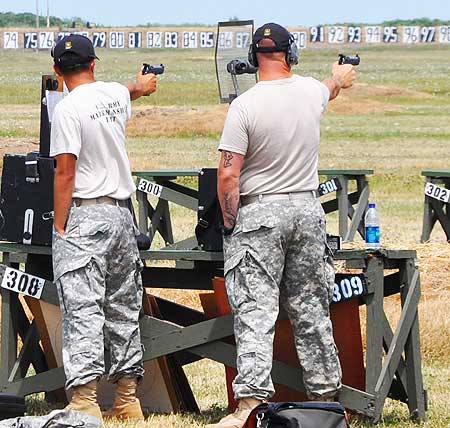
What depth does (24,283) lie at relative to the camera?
25.6 ft

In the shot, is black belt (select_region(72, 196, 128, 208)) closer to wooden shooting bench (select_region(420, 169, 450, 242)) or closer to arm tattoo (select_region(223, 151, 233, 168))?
arm tattoo (select_region(223, 151, 233, 168))

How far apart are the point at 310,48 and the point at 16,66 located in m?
34.4

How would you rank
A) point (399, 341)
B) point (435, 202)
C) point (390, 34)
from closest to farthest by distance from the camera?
point (399, 341), point (435, 202), point (390, 34)

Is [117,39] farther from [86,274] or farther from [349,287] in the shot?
[86,274]

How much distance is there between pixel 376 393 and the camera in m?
7.45

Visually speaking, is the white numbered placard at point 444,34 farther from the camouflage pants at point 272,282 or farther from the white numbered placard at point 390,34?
the camouflage pants at point 272,282

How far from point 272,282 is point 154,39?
109484 millimetres

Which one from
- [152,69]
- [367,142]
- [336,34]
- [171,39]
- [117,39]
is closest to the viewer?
[152,69]

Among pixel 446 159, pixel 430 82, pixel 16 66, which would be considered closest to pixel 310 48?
pixel 16 66

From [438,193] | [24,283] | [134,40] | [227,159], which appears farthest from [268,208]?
[134,40]

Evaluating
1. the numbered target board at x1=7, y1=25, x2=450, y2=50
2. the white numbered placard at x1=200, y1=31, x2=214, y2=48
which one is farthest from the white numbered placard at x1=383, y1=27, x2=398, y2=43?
the white numbered placard at x1=200, y1=31, x2=214, y2=48

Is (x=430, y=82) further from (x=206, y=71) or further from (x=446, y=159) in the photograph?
(x=446, y=159)

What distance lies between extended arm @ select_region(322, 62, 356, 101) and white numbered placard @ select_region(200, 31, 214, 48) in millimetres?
105758

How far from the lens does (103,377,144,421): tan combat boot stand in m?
7.54
